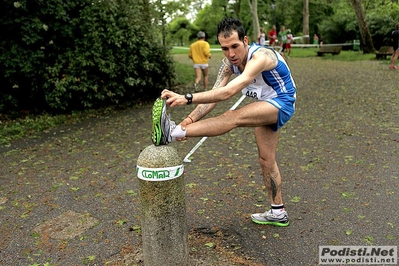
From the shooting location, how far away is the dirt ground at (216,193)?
3.89 meters

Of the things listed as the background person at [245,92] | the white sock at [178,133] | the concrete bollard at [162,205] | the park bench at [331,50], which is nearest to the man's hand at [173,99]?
the background person at [245,92]

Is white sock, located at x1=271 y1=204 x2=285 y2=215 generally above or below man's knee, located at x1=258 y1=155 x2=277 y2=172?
below

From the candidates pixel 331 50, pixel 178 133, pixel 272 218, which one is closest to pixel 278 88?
pixel 178 133

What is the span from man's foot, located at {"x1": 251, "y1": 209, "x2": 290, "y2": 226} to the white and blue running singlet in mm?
1040

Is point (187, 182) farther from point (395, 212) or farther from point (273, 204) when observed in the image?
point (395, 212)

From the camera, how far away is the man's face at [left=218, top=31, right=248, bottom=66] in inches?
137

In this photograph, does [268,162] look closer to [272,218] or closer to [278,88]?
[272,218]

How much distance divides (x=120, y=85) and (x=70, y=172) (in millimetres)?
4846

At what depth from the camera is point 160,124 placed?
10.4ft

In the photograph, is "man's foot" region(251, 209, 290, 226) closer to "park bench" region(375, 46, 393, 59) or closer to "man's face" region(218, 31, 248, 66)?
"man's face" region(218, 31, 248, 66)

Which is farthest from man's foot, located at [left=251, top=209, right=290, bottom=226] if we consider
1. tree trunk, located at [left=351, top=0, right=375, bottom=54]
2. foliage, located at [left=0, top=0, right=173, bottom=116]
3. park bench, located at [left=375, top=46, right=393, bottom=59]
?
tree trunk, located at [left=351, top=0, right=375, bottom=54]

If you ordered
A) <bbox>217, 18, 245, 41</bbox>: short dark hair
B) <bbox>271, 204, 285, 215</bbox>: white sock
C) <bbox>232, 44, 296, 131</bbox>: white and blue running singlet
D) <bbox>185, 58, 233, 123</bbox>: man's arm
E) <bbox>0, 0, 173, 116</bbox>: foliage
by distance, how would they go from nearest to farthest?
<bbox>217, 18, 245, 41</bbox>: short dark hair, <bbox>232, 44, 296, 131</bbox>: white and blue running singlet, <bbox>185, 58, 233, 123</bbox>: man's arm, <bbox>271, 204, 285, 215</bbox>: white sock, <bbox>0, 0, 173, 116</bbox>: foliage

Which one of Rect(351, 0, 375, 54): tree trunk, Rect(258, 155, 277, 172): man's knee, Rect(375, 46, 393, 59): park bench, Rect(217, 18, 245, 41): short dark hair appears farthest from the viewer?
Rect(351, 0, 375, 54): tree trunk

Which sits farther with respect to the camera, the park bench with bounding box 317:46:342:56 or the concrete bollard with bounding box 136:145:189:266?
the park bench with bounding box 317:46:342:56
